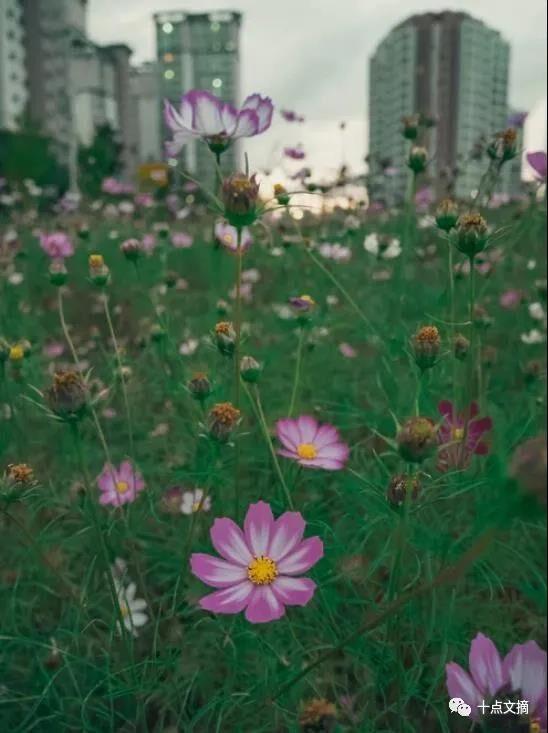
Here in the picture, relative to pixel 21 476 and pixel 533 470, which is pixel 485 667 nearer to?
pixel 533 470

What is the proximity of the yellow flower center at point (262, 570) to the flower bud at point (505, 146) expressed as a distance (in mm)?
649

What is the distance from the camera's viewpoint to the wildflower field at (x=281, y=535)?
522mm

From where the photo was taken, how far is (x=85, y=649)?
2.80 feet

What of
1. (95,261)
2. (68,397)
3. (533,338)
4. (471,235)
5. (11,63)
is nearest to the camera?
(68,397)

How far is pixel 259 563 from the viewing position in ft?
1.81

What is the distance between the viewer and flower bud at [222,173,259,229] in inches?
23.5

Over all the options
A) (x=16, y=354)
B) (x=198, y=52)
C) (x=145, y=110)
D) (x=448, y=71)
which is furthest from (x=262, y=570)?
(x=198, y=52)

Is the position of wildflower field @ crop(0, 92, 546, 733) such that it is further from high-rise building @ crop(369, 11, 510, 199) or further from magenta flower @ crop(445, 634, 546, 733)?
high-rise building @ crop(369, 11, 510, 199)

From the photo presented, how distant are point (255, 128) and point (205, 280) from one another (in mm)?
2338

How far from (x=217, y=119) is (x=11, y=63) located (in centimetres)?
2854

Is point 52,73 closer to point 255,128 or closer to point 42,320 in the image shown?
point 42,320

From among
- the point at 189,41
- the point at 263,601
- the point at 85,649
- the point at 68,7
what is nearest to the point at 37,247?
the point at 85,649

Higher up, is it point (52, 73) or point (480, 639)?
point (52, 73)

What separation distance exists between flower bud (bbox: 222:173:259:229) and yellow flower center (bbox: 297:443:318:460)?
266 mm
